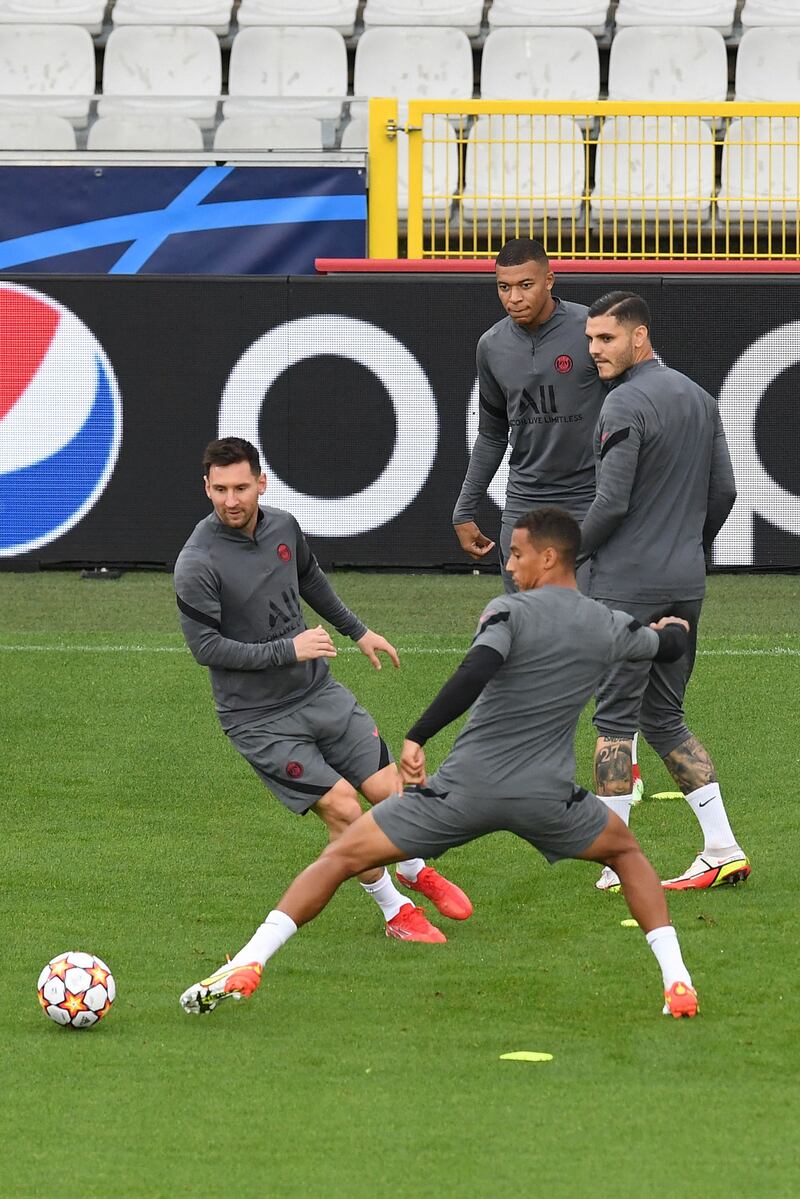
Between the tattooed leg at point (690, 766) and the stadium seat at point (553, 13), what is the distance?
44.1ft

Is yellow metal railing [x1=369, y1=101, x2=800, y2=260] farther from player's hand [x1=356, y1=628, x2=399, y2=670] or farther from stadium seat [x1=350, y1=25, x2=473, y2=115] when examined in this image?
player's hand [x1=356, y1=628, x2=399, y2=670]

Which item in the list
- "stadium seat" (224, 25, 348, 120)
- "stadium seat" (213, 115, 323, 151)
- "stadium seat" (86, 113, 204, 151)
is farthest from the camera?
"stadium seat" (224, 25, 348, 120)

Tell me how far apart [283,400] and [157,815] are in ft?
21.0

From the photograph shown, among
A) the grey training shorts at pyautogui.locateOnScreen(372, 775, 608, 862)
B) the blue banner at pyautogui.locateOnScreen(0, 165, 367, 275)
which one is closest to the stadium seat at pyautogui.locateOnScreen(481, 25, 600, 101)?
the blue banner at pyautogui.locateOnScreen(0, 165, 367, 275)

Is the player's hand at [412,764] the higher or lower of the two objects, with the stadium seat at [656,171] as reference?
lower

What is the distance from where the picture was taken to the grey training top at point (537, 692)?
5.16 meters

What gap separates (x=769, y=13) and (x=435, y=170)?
5.20 meters

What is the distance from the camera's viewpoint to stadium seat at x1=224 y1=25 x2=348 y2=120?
18359 millimetres

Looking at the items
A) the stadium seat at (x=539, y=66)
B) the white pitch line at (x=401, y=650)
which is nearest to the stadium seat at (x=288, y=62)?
the stadium seat at (x=539, y=66)

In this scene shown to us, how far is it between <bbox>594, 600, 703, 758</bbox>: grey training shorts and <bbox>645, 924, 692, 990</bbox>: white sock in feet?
4.71

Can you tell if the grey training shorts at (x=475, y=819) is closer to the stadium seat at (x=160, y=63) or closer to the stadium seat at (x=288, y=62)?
the stadium seat at (x=288, y=62)

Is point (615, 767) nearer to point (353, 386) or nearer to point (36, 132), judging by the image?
point (353, 386)

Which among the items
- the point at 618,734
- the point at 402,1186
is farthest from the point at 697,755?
the point at 402,1186

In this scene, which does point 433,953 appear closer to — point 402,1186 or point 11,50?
point 402,1186
